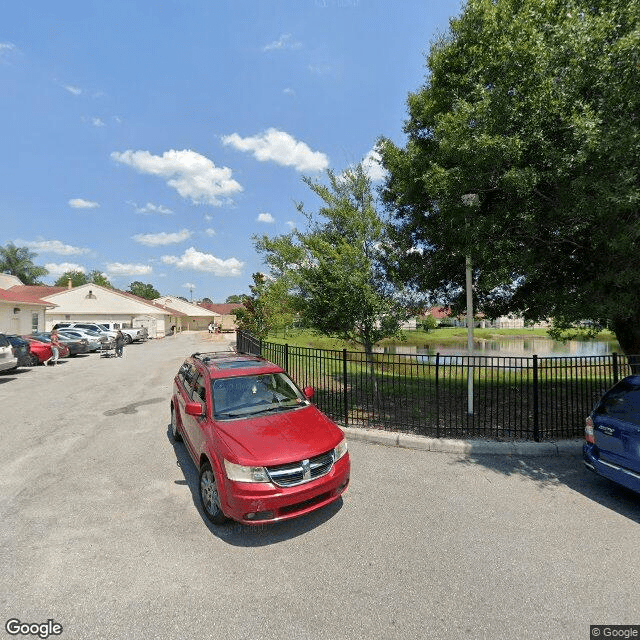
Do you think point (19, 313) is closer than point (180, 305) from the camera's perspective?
Yes

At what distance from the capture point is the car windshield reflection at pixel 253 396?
14.6 feet

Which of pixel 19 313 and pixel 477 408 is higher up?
pixel 19 313

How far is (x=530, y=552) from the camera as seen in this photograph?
3.31 m

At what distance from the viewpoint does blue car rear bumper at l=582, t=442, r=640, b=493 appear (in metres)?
3.83

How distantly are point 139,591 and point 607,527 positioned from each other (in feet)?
14.6

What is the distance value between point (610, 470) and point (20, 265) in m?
86.2

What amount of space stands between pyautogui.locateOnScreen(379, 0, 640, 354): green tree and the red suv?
13.2 feet

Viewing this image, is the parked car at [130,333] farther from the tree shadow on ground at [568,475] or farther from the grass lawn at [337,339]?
the tree shadow on ground at [568,475]

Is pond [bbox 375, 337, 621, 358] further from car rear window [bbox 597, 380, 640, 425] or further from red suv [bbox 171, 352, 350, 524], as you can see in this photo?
red suv [bbox 171, 352, 350, 524]

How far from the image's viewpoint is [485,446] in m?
5.72

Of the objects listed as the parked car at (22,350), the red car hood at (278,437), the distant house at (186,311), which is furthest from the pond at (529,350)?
the distant house at (186,311)

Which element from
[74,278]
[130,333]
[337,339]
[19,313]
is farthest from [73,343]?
[74,278]

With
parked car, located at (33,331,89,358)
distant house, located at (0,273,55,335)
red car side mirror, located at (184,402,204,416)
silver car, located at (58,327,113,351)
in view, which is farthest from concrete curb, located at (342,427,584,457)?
distant house, located at (0,273,55,335)

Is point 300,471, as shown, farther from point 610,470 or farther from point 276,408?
point 610,470
